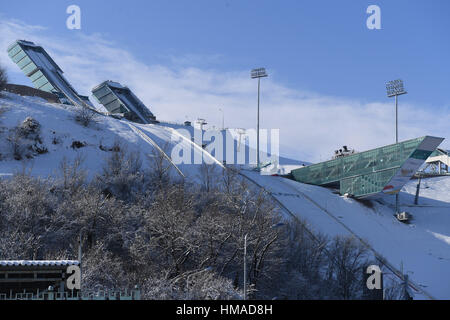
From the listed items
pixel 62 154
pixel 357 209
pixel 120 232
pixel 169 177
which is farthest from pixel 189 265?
pixel 357 209

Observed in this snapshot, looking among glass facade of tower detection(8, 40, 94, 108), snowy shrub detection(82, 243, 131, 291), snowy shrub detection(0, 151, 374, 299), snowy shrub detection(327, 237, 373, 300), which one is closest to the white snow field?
snowy shrub detection(327, 237, 373, 300)

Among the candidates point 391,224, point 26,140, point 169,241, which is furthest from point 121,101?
point 169,241

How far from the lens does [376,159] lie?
55375 millimetres

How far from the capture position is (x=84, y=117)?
56156mm

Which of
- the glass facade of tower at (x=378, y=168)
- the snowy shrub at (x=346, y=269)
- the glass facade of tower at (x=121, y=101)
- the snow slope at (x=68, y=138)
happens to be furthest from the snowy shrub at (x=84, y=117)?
the snowy shrub at (x=346, y=269)

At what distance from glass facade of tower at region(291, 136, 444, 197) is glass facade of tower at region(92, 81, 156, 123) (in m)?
31.0

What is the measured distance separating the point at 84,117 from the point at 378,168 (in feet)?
96.9

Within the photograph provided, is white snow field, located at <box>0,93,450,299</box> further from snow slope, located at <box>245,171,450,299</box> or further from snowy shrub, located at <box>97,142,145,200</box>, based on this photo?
snowy shrub, located at <box>97,142,145,200</box>

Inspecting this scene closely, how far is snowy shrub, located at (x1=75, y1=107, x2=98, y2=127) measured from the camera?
55500mm

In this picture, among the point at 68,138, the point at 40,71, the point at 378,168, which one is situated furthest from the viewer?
the point at 40,71

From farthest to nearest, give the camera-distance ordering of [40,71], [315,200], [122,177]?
[40,71]
[315,200]
[122,177]

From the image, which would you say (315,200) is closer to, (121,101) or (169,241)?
(169,241)

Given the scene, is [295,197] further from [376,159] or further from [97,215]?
[97,215]

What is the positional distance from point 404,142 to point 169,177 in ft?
75.8
